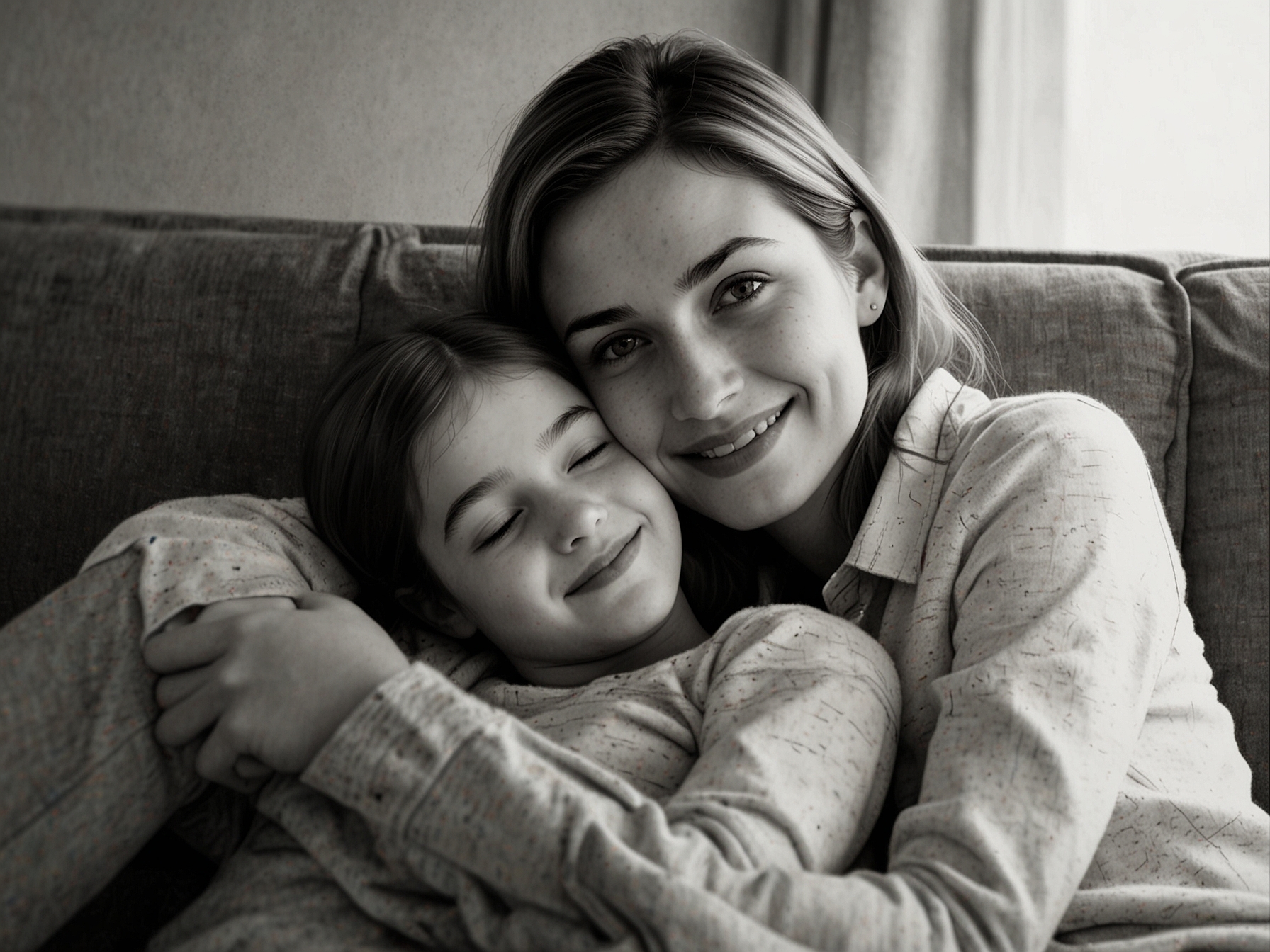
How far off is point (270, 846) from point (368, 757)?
18 centimetres

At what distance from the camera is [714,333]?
119 centimetres

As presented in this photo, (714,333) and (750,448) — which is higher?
(714,333)

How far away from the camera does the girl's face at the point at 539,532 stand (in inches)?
45.1

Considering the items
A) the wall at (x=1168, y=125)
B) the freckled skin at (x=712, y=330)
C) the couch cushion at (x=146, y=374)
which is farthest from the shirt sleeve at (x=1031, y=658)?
the wall at (x=1168, y=125)

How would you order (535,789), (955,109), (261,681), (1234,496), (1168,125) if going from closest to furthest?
(535,789) < (261,681) < (1234,496) < (1168,125) < (955,109)

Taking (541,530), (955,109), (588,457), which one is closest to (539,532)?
(541,530)

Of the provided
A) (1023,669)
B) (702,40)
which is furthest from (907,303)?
(1023,669)

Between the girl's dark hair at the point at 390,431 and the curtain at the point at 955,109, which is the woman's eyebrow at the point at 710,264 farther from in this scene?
the curtain at the point at 955,109

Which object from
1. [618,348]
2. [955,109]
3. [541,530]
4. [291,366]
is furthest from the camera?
[955,109]

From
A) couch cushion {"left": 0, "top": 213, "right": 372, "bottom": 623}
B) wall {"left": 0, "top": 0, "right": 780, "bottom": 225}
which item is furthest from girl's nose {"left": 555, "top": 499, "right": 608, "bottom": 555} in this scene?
wall {"left": 0, "top": 0, "right": 780, "bottom": 225}

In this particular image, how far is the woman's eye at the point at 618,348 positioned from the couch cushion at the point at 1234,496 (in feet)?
2.49

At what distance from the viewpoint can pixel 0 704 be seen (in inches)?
35.5

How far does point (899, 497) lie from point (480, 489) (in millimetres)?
455

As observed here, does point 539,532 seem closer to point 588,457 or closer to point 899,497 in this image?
point 588,457
